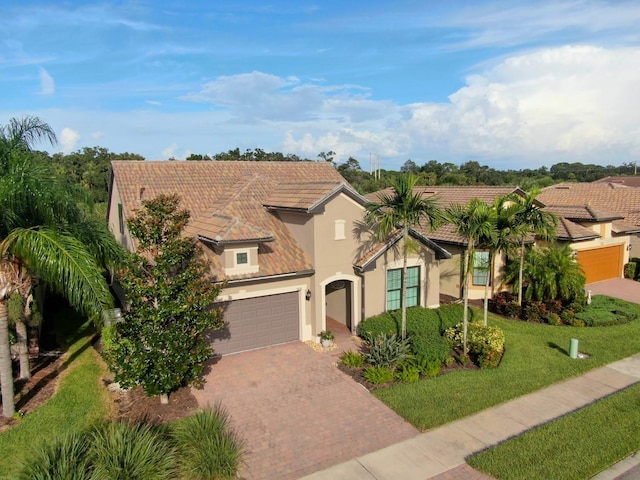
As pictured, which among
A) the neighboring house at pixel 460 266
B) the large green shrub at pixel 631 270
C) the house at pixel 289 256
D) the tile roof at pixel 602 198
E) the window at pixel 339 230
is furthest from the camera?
the tile roof at pixel 602 198

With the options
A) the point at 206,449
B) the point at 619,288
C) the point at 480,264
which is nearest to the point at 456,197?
the point at 480,264

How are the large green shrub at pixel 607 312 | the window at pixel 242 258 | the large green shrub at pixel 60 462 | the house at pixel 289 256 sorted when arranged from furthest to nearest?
1. the large green shrub at pixel 607 312
2. the house at pixel 289 256
3. the window at pixel 242 258
4. the large green shrub at pixel 60 462

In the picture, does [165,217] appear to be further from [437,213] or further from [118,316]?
[437,213]

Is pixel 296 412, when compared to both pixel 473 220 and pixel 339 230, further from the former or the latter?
pixel 473 220

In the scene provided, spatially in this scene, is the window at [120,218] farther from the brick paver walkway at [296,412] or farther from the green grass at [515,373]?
the green grass at [515,373]

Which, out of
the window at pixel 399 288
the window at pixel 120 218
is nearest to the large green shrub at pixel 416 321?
the window at pixel 399 288

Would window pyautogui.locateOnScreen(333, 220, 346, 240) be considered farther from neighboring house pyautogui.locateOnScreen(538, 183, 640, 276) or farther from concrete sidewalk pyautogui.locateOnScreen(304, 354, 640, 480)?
neighboring house pyautogui.locateOnScreen(538, 183, 640, 276)

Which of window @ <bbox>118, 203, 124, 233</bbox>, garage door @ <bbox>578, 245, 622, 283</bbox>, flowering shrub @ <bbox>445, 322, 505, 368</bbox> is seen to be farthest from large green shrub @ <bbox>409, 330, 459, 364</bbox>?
garage door @ <bbox>578, 245, 622, 283</bbox>
